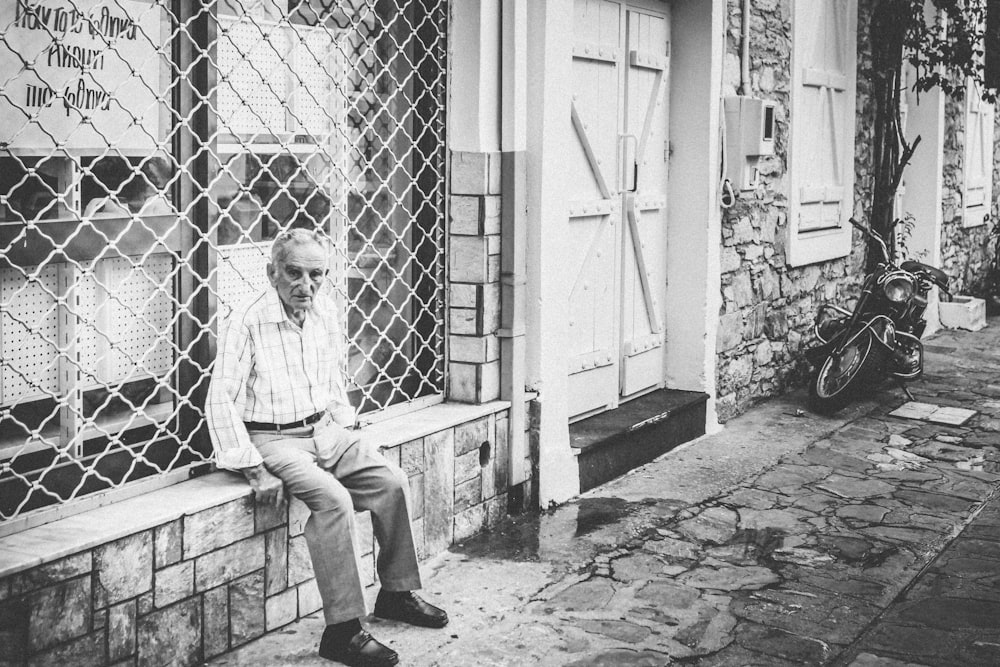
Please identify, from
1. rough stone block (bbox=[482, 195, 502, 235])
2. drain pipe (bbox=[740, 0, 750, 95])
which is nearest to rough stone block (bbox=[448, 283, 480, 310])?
rough stone block (bbox=[482, 195, 502, 235])

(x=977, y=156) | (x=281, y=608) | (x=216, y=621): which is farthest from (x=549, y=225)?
(x=977, y=156)

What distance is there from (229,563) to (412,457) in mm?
1098

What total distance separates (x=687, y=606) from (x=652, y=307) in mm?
2925

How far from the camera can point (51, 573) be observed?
11.4ft

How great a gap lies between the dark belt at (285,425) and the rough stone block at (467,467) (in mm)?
1131

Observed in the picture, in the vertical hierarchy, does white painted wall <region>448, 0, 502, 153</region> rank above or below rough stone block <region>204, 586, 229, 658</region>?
above

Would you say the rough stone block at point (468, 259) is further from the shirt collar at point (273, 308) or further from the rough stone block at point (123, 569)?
the rough stone block at point (123, 569)

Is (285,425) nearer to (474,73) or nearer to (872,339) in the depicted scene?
(474,73)

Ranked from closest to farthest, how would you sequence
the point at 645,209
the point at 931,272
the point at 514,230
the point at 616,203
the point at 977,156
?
the point at 514,230
the point at 616,203
the point at 645,209
the point at 931,272
the point at 977,156

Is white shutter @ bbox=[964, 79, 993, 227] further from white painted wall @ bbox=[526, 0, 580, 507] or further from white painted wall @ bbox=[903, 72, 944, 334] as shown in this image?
white painted wall @ bbox=[526, 0, 580, 507]

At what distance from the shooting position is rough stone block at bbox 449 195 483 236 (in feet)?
18.1

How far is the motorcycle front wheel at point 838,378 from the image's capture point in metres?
8.11

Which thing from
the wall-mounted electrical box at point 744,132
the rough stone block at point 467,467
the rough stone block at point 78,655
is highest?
the wall-mounted electrical box at point 744,132

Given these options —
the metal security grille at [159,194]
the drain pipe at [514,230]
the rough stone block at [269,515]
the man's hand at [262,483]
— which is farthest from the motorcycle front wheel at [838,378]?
the man's hand at [262,483]
